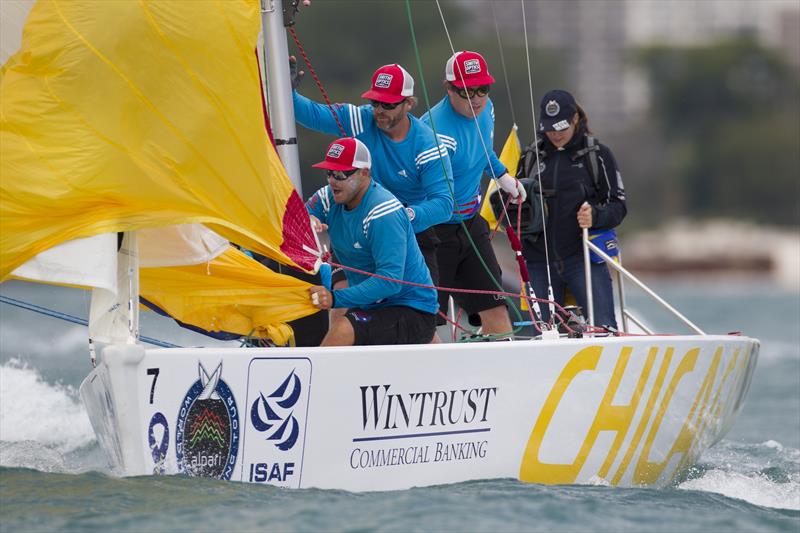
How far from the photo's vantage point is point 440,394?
15.5 feet

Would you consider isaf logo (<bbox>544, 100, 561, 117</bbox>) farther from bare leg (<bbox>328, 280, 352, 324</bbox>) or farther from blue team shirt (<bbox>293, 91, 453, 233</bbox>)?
bare leg (<bbox>328, 280, 352, 324</bbox>)

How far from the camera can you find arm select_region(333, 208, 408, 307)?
489 cm

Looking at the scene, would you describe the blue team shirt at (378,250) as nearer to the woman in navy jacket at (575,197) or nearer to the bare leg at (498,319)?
the bare leg at (498,319)

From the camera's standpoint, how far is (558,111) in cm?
602

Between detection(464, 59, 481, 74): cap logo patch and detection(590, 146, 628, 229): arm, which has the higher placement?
detection(464, 59, 481, 74): cap logo patch

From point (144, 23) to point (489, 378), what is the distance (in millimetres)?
1723

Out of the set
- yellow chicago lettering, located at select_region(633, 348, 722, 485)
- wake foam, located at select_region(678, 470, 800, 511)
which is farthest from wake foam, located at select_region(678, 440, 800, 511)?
yellow chicago lettering, located at select_region(633, 348, 722, 485)

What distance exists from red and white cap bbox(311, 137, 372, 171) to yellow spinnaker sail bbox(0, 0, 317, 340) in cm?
25

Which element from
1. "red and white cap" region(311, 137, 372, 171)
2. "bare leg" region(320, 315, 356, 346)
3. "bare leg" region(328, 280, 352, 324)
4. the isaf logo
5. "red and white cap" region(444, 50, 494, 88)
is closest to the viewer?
"red and white cap" region(311, 137, 372, 171)

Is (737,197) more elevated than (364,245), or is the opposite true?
(364,245)

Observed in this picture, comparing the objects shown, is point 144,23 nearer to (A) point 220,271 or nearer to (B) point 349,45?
(A) point 220,271

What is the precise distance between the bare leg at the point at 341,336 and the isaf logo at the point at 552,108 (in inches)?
64.9

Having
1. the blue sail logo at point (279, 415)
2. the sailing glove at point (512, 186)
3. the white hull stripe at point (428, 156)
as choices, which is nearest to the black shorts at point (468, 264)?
the sailing glove at point (512, 186)

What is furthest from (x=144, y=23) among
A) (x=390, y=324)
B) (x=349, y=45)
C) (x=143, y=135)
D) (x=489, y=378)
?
(x=349, y=45)
